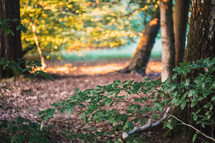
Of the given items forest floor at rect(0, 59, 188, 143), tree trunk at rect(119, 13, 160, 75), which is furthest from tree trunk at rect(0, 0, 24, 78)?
tree trunk at rect(119, 13, 160, 75)

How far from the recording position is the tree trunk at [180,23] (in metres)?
5.01

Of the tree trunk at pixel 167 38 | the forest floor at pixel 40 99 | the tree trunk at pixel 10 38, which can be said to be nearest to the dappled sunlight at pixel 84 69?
the forest floor at pixel 40 99

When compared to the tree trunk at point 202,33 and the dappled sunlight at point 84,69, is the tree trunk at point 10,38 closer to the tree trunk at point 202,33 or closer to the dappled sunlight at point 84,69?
the tree trunk at point 202,33

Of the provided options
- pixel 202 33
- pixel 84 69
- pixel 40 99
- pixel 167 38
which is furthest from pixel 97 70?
pixel 202 33

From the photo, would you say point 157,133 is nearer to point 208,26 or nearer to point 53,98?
point 208,26

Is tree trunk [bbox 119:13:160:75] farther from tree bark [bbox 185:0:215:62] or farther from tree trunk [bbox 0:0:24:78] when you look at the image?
tree bark [bbox 185:0:215:62]

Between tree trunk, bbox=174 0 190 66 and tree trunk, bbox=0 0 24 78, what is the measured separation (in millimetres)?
3567

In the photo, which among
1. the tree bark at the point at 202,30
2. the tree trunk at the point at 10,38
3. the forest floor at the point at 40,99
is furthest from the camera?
the tree trunk at the point at 10,38

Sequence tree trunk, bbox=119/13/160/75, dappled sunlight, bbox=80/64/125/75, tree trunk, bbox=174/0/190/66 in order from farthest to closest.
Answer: dappled sunlight, bbox=80/64/125/75, tree trunk, bbox=119/13/160/75, tree trunk, bbox=174/0/190/66

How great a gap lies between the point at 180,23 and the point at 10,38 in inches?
155

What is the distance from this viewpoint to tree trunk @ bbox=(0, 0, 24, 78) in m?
4.54

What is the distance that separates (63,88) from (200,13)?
401 centimetres

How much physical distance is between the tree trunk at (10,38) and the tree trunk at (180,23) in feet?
11.7

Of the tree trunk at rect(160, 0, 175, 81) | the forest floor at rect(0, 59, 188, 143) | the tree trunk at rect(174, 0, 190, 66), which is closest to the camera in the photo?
the forest floor at rect(0, 59, 188, 143)
